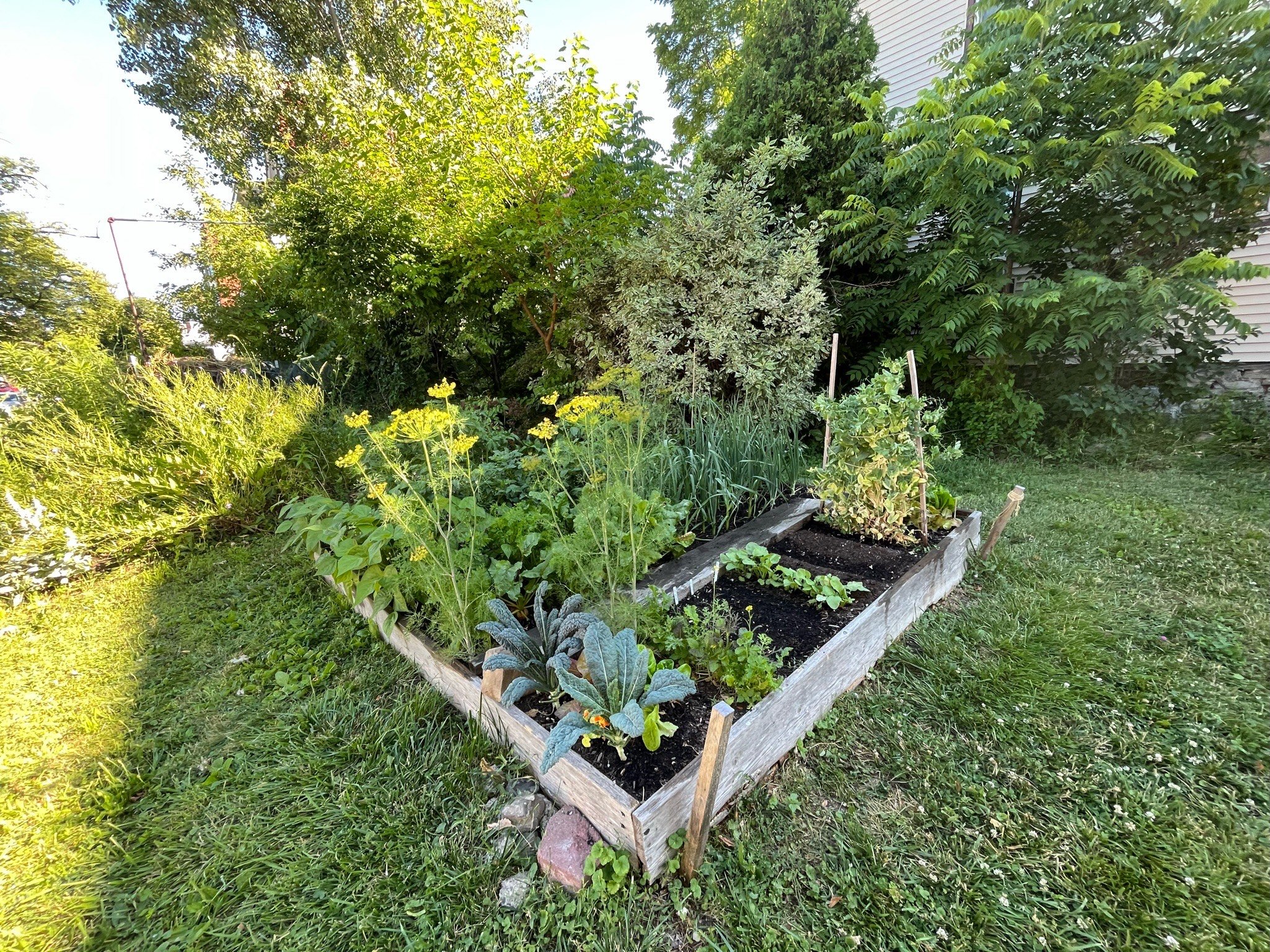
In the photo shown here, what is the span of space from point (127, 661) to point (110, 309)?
14665mm

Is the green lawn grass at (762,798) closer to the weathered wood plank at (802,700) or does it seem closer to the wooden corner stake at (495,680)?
the weathered wood plank at (802,700)

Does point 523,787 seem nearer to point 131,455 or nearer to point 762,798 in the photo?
point 762,798

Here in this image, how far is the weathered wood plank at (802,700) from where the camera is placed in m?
1.19

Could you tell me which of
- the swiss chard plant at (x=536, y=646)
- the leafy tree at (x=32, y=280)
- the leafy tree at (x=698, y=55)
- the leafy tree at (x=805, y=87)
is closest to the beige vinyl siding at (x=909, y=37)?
the leafy tree at (x=805, y=87)

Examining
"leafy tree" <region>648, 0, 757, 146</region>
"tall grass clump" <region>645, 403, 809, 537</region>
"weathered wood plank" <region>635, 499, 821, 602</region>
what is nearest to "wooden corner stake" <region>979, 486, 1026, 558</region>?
"weathered wood plank" <region>635, 499, 821, 602</region>

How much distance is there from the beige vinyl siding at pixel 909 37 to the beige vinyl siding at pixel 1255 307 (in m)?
4.16

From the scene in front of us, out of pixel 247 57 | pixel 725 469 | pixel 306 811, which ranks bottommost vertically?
pixel 306 811

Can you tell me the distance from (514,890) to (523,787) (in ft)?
0.91

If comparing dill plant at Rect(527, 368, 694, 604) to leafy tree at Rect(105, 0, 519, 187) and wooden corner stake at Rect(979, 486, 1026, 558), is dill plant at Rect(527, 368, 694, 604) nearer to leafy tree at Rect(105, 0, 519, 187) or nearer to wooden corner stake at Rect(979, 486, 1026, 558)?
wooden corner stake at Rect(979, 486, 1026, 558)

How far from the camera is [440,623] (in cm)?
175

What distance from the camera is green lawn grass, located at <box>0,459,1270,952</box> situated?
1.14 meters

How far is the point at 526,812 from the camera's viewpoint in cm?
139

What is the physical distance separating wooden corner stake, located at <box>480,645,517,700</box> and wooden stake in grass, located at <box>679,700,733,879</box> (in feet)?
2.26

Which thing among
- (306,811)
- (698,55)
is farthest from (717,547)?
(698,55)
